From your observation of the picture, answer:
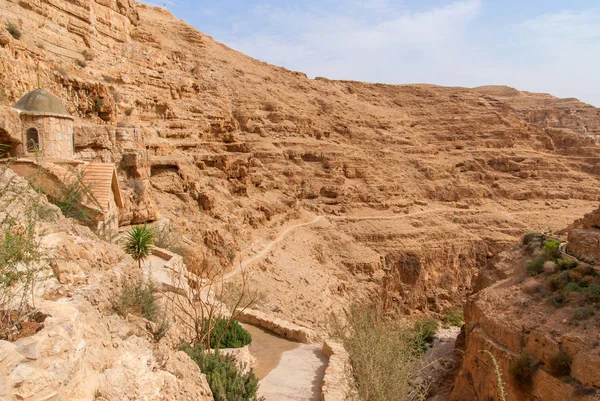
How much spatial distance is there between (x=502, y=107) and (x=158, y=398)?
186ft

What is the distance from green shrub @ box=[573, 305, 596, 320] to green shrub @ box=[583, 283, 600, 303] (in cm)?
47

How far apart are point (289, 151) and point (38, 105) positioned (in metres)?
22.5

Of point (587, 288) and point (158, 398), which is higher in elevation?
point (158, 398)

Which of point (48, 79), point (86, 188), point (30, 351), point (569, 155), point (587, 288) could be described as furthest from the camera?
point (569, 155)

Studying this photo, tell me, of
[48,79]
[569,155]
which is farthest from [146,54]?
[569,155]

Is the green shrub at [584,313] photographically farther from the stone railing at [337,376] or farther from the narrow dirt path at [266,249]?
the narrow dirt path at [266,249]

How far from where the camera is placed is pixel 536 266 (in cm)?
1498

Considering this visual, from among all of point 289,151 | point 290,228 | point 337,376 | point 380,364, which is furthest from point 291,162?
point 380,364

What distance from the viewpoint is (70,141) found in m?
13.4

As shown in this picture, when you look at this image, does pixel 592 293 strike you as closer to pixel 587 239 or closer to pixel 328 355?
pixel 587 239

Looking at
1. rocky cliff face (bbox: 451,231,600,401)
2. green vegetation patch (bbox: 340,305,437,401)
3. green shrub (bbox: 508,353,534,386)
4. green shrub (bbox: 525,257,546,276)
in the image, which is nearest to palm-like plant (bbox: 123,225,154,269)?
green vegetation patch (bbox: 340,305,437,401)

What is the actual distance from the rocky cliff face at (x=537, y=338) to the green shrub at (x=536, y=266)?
16 cm

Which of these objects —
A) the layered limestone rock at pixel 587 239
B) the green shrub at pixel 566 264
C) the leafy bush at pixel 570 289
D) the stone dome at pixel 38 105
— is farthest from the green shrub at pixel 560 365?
the stone dome at pixel 38 105

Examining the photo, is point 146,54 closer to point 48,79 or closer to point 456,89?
point 48,79
